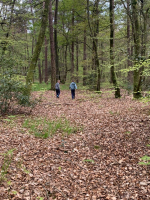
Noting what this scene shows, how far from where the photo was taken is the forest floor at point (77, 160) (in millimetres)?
3646

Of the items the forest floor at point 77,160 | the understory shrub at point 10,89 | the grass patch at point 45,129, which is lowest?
the forest floor at point 77,160

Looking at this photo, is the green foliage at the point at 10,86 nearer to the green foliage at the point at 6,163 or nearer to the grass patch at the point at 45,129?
the grass patch at the point at 45,129

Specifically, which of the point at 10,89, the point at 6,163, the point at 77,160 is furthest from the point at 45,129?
the point at 10,89

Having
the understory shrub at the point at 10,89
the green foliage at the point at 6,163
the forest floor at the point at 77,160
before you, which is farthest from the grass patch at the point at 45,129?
the green foliage at the point at 6,163

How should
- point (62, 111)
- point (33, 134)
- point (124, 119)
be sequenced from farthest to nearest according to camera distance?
point (62, 111) < point (124, 119) < point (33, 134)

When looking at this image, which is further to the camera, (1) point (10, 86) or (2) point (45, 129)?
(1) point (10, 86)

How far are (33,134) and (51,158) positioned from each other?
69.4 inches

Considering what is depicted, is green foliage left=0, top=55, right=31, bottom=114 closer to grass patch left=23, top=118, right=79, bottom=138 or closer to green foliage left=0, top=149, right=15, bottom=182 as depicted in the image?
grass patch left=23, top=118, right=79, bottom=138

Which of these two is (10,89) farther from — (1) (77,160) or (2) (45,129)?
(1) (77,160)

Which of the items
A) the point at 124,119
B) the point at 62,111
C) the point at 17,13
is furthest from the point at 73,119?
the point at 17,13

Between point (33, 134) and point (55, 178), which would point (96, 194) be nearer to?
point (55, 178)

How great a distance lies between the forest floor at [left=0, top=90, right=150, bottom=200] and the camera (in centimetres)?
365

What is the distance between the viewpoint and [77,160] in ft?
16.3

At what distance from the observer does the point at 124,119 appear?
778 cm
